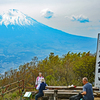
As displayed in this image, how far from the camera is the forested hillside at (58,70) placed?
1380 cm

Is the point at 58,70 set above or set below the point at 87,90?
above

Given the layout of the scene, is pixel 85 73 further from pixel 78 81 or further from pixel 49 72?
pixel 49 72

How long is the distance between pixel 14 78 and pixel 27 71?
139 centimetres

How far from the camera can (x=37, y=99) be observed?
8227mm

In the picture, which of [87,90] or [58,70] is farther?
[58,70]

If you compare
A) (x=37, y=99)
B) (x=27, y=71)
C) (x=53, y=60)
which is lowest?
(x=37, y=99)

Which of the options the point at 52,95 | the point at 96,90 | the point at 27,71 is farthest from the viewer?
the point at 27,71

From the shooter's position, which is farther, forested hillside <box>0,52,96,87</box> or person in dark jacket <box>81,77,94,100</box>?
forested hillside <box>0,52,96,87</box>

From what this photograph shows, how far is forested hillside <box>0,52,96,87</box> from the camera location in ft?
45.3

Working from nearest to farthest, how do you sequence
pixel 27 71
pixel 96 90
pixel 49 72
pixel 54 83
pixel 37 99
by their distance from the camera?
pixel 37 99
pixel 96 90
pixel 54 83
pixel 49 72
pixel 27 71

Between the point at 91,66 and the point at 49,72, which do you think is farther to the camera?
the point at 49,72

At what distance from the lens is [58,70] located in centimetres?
1492

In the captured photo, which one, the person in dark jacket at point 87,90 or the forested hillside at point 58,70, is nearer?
the person in dark jacket at point 87,90

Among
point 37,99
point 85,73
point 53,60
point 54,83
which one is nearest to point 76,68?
point 85,73
